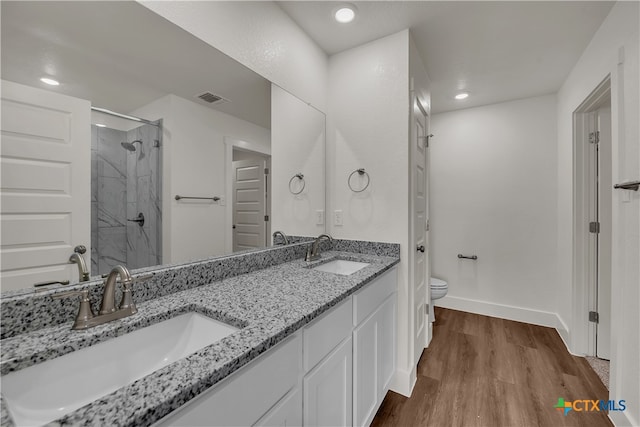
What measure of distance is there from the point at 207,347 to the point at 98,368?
0.31 meters

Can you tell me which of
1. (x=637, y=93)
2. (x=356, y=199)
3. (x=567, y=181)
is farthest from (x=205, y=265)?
(x=567, y=181)

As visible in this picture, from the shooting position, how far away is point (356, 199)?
1952mm

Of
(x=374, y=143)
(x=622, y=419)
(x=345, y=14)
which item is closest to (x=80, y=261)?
(x=374, y=143)

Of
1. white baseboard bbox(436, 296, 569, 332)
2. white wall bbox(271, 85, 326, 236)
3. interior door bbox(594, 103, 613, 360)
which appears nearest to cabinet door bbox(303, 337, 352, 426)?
white wall bbox(271, 85, 326, 236)

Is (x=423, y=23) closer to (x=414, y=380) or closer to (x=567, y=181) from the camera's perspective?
(x=567, y=181)

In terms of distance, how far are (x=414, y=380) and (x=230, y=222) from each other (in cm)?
168

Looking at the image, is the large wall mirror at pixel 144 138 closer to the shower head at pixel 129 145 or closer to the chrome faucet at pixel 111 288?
the shower head at pixel 129 145

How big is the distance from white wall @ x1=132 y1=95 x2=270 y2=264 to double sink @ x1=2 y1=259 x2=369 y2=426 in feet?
1.08

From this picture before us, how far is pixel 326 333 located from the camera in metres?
0.98

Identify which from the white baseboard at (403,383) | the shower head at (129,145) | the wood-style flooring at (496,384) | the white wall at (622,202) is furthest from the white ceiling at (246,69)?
the wood-style flooring at (496,384)

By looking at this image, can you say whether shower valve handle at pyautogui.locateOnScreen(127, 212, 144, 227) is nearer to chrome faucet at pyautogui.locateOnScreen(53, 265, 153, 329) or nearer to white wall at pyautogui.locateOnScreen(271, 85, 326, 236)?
chrome faucet at pyautogui.locateOnScreen(53, 265, 153, 329)

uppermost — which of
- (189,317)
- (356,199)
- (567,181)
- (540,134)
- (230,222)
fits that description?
(540,134)

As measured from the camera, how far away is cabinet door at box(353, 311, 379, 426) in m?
1.20

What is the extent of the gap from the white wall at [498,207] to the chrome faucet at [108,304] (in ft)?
10.6
